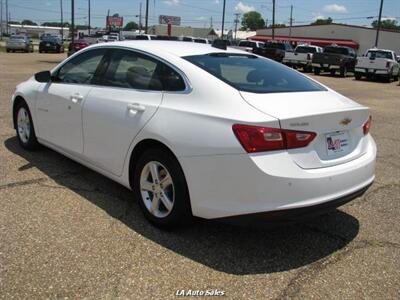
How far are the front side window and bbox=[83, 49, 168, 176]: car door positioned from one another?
0.27 m

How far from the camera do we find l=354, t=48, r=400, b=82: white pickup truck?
27081 mm

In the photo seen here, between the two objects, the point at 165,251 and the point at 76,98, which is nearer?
the point at 165,251

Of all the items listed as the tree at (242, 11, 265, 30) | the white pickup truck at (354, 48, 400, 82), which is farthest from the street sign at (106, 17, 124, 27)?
the tree at (242, 11, 265, 30)

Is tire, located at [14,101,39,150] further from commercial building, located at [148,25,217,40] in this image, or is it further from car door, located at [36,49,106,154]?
commercial building, located at [148,25,217,40]

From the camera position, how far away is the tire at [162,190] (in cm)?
378

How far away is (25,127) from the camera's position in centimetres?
626

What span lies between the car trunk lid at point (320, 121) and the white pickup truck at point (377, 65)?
25.0 m

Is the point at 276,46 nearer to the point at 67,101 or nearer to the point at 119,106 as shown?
the point at 67,101

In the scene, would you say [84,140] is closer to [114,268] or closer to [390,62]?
[114,268]

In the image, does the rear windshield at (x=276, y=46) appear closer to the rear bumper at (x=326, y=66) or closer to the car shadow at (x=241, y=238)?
the rear bumper at (x=326, y=66)

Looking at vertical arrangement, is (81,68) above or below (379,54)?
above

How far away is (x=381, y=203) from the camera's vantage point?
5.12 meters

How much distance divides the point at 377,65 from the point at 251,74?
2524cm

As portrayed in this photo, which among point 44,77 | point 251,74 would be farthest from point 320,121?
point 44,77
